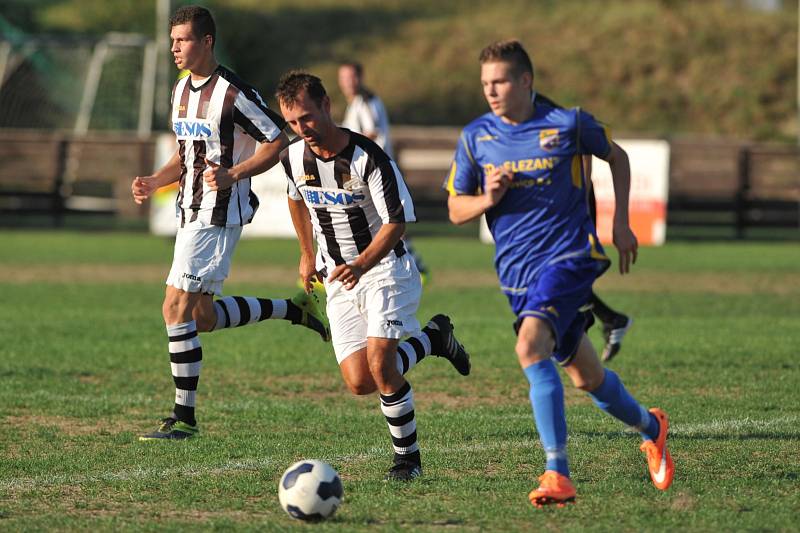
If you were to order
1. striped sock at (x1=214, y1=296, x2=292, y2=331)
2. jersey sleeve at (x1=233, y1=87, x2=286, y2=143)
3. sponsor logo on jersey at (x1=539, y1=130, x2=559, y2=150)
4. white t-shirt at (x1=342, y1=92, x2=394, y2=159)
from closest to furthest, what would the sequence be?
sponsor logo on jersey at (x1=539, y1=130, x2=559, y2=150)
jersey sleeve at (x1=233, y1=87, x2=286, y2=143)
striped sock at (x1=214, y1=296, x2=292, y2=331)
white t-shirt at (x1=342, y1=92, x2=394, y2=159)

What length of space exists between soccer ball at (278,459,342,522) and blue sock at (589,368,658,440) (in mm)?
1255

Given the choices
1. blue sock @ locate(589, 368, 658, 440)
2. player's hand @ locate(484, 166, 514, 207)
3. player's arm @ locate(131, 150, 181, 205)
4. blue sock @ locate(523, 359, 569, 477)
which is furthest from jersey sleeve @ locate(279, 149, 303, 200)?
blue sock @ locate(589, 368, 658, 440)

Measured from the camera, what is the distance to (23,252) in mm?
19828

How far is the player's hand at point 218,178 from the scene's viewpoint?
676 centimetres

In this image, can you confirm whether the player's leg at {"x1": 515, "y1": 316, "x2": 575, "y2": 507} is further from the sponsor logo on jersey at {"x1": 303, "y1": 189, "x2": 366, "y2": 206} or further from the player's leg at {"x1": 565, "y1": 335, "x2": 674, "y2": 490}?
the sponsor logo on jersey at {"x1": 303, "y1": 189, "x2": 366, "y2": 206}

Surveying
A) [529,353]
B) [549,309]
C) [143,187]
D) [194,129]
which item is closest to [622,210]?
[549,309]

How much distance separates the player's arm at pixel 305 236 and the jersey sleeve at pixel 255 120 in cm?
73

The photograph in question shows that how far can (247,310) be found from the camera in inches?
312

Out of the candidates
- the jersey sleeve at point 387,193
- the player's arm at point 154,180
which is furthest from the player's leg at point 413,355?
the player's arm at point 154,180

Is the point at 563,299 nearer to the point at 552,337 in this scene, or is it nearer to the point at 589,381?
the point at 552,337

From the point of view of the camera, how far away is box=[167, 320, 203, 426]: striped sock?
23.8 feet

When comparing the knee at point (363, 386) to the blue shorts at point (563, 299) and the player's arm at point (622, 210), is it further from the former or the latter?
the player's arm at point (622, 210)

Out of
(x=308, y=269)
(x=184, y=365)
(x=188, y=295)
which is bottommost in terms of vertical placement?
(x=184, y=365)

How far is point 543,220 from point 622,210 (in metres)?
0.41
